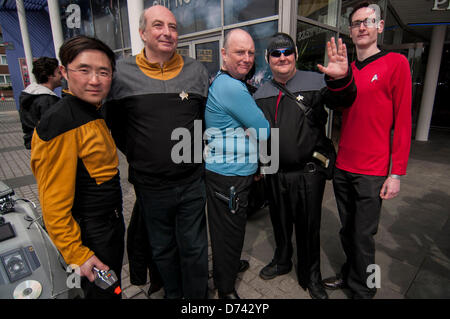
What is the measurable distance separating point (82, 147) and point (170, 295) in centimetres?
147

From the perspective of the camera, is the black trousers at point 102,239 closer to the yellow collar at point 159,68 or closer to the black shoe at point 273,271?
the yellow collar at point 159,68

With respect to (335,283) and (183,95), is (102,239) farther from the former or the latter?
(335,283)

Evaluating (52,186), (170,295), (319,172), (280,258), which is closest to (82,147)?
(52,186)

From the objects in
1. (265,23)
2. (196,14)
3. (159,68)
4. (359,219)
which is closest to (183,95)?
(159,68)

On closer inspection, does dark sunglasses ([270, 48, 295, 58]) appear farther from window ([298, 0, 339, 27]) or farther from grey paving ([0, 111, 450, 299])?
window ([298, 0, 339, 27])

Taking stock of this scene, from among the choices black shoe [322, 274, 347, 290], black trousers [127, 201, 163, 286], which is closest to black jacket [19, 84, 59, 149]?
black trousers [127, 201, 163, 286]

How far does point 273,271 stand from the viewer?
8.38ft

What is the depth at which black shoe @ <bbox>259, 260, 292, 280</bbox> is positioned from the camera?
8.30 feet

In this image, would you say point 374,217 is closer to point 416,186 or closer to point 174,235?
point 174,235

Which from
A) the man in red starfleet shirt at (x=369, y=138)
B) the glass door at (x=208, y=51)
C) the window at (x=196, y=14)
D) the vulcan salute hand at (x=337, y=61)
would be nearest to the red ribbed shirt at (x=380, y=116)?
the man in red starfleet shirt at (x=369, y=138)

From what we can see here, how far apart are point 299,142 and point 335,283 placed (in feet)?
4.37

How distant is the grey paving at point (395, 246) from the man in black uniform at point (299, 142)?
43cm

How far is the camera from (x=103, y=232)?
5.01ft

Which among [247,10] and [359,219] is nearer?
[359,219]
